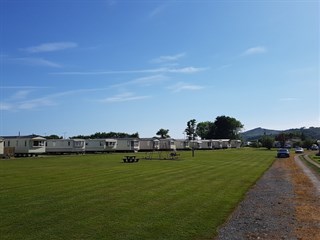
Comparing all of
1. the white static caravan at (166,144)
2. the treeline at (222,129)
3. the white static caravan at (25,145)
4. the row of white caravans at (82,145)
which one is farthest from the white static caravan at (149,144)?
the treeline at (222,129)

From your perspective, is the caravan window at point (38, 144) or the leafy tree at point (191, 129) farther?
the leafy tree at point (191, 129)

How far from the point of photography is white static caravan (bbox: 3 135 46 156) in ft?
214

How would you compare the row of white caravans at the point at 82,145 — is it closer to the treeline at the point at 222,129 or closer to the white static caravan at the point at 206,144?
the white static caravan at the point at 206,144

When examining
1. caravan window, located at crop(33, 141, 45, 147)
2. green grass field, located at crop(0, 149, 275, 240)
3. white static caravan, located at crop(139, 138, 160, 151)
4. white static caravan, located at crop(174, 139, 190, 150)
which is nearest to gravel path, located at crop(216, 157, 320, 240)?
green grass field, located at crop(0, 149, 275, 240)

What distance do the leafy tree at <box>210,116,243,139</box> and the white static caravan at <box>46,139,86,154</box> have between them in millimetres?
96954

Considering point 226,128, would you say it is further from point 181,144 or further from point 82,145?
point 82,145

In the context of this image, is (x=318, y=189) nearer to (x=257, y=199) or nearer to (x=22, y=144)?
(x=257, y=199)

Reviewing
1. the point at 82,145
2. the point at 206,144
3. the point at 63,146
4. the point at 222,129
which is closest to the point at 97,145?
the point at 82,145

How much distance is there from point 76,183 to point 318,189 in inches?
526

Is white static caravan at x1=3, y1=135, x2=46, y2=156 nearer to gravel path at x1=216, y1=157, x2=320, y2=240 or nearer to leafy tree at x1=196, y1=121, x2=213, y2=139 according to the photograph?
gravel path at x1=216, y1=157, x2=320, y2=240

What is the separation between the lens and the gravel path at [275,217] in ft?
34.0

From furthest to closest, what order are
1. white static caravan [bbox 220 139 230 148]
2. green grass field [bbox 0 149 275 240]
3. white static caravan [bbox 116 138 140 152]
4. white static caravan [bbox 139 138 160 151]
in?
1. white static caravan [bbox 220 139 230 148]
2. white static caravan [bbox 139 138 160 151]
3. white static caravan [bbox 116 138 140 152]
4. green grass field [bbox 0 149 275 240]

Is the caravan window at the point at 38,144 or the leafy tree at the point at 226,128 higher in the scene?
the leafy tree at the point at 226,128

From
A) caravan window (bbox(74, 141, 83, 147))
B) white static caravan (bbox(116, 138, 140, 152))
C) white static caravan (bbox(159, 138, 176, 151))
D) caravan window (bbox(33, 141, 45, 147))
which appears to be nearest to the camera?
caravan window (bbox(33, 141, 45, 147))
